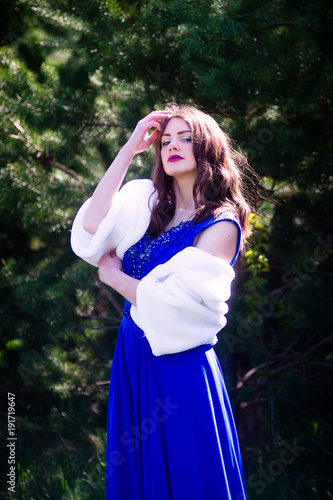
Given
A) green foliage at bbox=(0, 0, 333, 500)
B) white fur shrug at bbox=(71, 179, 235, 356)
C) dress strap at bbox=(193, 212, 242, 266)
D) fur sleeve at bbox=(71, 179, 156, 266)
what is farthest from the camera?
green foliage at bbox=(0, 0, 333, 500)

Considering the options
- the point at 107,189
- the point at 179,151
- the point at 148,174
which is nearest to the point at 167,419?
the point at 107,189

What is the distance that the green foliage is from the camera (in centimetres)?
209

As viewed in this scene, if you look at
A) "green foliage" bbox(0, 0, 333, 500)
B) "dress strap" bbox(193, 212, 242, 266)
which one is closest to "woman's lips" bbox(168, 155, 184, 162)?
"dress strap" bbox(193, 212, 242, 266)

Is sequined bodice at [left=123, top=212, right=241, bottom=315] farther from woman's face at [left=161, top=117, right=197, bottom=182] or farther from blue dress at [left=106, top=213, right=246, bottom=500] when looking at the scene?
woman's face at [left=161, top=117, right=197, bottom=182]

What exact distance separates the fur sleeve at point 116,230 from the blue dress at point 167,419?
4 centimetres

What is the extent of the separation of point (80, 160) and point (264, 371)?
63.7 inches

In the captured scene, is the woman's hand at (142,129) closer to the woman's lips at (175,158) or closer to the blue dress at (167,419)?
the woman's lips at (175,158)

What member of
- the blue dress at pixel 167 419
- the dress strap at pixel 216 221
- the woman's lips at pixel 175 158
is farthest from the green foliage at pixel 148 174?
the blue dress at pixel 167 419

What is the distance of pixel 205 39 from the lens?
6.44 feet

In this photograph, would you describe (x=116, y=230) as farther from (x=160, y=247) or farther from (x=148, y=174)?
(x=148, y=174)

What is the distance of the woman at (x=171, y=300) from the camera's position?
1.46 meters

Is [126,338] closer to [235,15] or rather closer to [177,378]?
[177,378]

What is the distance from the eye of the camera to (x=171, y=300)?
142 cm

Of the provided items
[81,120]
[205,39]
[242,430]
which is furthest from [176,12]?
[242,430]
